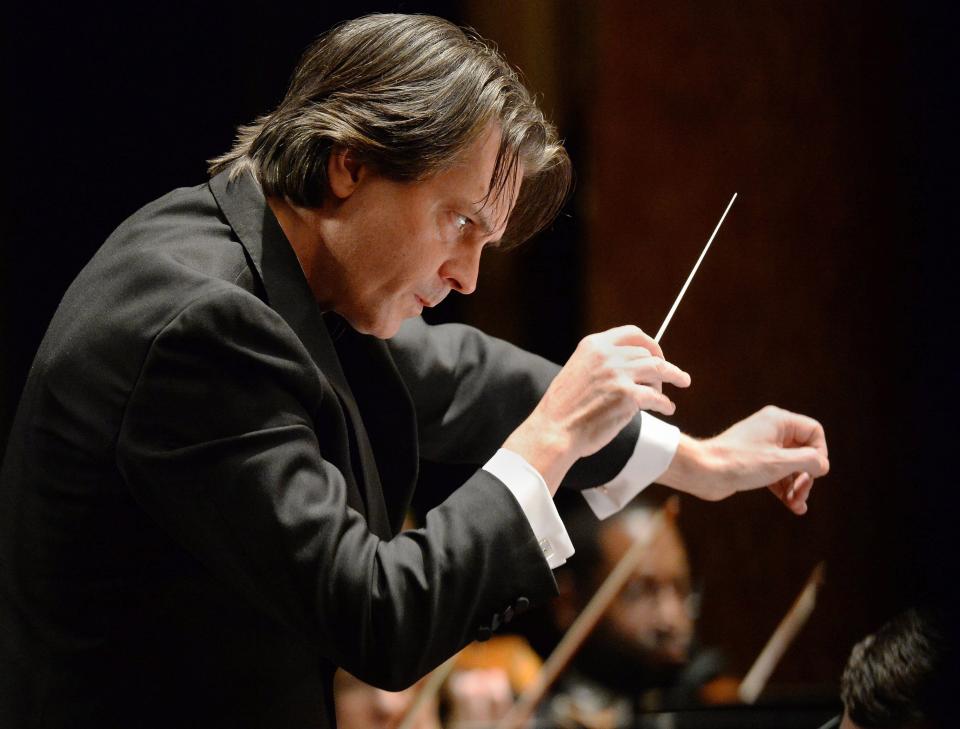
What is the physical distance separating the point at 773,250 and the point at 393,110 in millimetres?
1924

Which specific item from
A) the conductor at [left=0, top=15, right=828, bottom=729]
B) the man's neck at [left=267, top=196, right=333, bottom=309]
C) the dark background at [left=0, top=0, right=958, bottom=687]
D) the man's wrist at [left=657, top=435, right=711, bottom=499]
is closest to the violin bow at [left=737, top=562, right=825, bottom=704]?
the dark background at [left=0, top=0, right=958, bottom=687]

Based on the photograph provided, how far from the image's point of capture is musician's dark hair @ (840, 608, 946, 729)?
1.29 metres

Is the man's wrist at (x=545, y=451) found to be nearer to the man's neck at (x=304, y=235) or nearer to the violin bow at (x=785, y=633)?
the man's neck at (x=304, y=235)

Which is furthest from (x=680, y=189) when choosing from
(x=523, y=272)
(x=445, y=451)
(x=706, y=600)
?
(x=445, y=451)

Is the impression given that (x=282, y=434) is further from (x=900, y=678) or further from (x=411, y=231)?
(x=900, y=678)

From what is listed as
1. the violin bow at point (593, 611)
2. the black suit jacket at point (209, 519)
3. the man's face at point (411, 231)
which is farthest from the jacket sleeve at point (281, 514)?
the violin bow at point (593, 611)

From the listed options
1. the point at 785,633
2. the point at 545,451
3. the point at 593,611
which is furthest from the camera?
the point at 785,633

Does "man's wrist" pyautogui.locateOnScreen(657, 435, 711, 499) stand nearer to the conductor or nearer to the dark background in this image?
the conductor

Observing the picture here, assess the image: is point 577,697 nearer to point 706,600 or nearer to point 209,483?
point 706,600

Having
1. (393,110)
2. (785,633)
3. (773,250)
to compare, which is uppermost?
(393,110)

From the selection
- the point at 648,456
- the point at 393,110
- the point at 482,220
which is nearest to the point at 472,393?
the point at 648,456

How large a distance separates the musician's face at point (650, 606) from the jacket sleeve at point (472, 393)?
1106mm

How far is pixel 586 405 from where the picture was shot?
112 cm

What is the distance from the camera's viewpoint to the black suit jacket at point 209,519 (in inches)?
39.5
